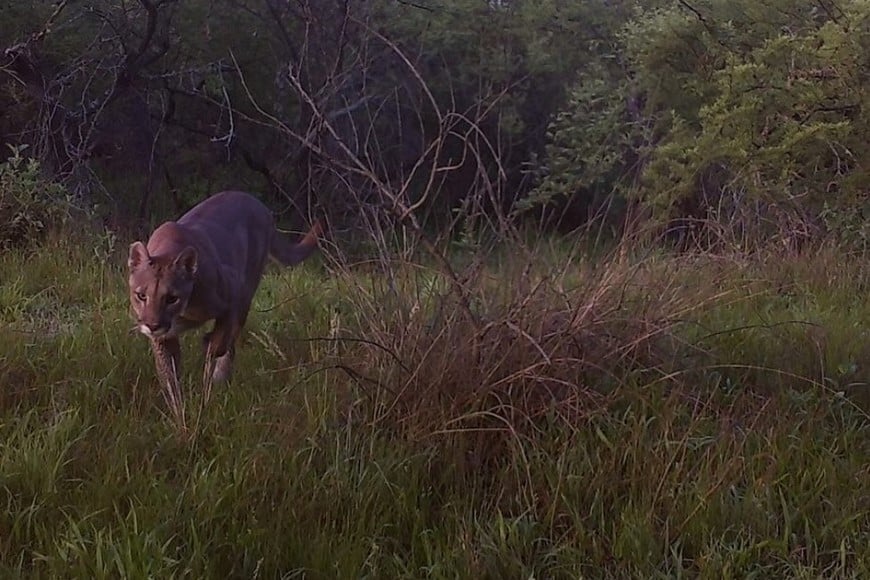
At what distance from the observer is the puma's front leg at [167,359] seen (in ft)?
13.2

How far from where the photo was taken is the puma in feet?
13.8

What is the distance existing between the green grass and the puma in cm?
14

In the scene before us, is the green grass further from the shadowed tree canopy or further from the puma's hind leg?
the shadowed tree canopy

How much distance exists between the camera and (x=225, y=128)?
10.4 meters

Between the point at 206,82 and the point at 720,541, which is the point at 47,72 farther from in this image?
the point at 720,541

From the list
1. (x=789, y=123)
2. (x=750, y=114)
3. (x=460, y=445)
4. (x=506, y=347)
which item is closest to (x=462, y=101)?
(x=750, y=114)

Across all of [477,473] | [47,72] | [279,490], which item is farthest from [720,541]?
[47,72]

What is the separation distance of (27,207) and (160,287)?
10.5ft

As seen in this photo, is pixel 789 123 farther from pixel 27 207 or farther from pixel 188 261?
pixel 27 207

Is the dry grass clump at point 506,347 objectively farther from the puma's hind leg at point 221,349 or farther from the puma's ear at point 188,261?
the puma's ear at point 188,261

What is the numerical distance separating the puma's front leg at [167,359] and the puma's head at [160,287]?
0.14 ft

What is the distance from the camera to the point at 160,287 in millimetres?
4207

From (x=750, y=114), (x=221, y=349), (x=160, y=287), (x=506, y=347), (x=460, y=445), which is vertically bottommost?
(x=221, y=349)

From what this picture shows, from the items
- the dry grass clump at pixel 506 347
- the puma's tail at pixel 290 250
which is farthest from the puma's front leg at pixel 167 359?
the puma's tail at pixel 290 250
